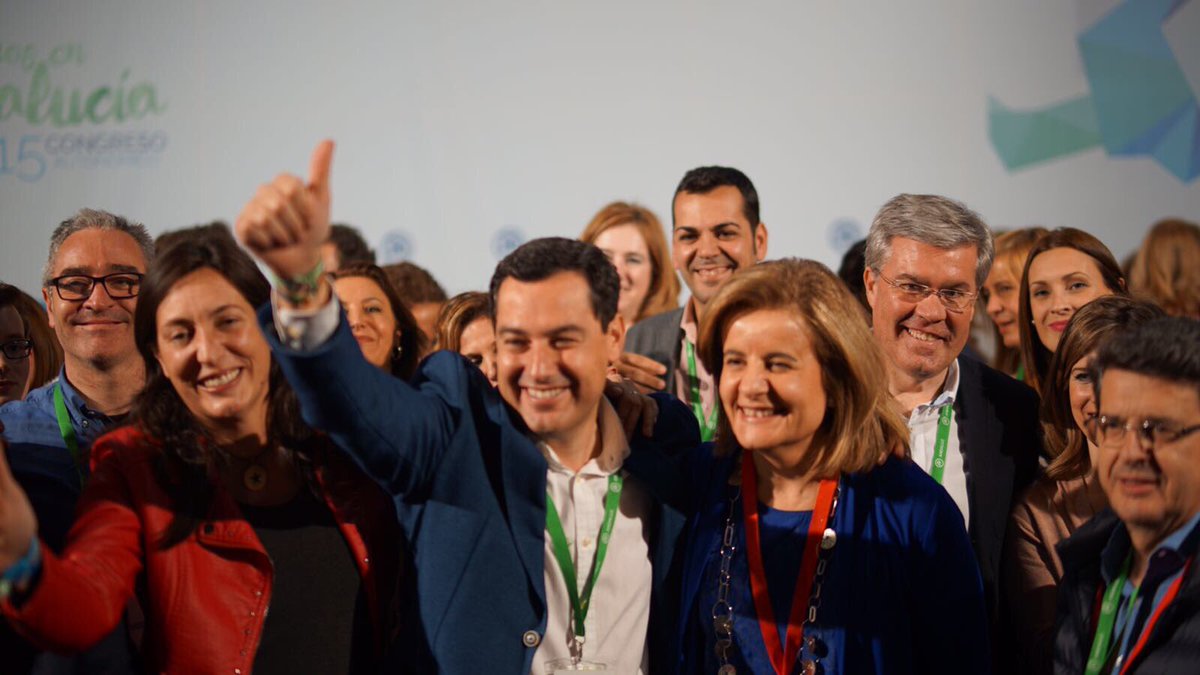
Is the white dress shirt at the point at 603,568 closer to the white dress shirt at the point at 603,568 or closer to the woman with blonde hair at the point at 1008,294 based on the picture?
the white dress shirt at the point at 603,568

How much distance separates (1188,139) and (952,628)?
179 inches

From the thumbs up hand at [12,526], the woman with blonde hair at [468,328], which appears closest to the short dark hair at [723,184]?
the woman with blonde hair at [468,328]

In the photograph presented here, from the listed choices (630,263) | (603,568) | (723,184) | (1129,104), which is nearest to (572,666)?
(603,568)

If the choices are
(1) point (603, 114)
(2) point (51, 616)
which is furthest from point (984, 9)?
(2) point (51, 616)

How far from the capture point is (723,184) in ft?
14.8

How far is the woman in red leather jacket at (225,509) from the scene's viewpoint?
229cm

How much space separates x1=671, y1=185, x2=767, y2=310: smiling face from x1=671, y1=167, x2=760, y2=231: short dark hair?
0.02 metres

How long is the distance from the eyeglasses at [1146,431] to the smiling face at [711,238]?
2276 millimetres

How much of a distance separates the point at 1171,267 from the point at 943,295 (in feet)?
10.1

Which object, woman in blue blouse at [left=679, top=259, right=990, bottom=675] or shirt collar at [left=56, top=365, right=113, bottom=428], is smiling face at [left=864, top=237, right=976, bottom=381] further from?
shirt collar at [left=56, top=365, right=113, bottom=428]

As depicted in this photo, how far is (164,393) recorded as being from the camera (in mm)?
2432

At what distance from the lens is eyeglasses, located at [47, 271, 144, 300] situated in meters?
3.15

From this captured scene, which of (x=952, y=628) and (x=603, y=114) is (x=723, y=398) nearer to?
(x=952, y=628)

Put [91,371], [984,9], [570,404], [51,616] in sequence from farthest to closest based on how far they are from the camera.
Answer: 1. [984,9]
2. [91,371]
3. [570,404]
4. [51,616]
